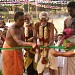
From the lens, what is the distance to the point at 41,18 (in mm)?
5070

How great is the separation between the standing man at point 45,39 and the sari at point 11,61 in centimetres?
35

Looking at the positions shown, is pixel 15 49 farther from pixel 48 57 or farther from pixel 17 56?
pixel 48 57

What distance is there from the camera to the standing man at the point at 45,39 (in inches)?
193

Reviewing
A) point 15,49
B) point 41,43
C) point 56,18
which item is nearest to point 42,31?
point 41,43

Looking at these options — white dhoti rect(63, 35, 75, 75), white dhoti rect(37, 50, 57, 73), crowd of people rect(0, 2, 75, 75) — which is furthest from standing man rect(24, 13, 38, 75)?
white dhoti rect(63, 35, 75, 75)

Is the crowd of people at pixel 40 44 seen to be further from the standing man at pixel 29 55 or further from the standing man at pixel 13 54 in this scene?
the standing man at pixel 29 55

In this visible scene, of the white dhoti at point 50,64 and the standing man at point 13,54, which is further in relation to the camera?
the white dhoti at point 50,64

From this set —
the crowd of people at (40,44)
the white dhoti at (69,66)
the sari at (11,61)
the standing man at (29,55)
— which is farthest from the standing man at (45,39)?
the standing man at (29,55)

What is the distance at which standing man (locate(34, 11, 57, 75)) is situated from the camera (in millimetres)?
4891

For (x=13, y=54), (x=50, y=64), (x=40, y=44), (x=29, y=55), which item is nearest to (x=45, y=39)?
(x=40, y=44)

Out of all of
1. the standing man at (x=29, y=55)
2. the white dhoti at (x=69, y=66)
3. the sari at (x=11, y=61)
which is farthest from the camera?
the standing man at (x=29, y=55)

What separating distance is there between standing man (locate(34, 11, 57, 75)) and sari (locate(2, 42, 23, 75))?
346 millimetres

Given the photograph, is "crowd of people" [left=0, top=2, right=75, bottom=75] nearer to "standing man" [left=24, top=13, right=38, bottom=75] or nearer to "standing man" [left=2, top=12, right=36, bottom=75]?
"standing man" [left=2, top=12, right=36, bottom=75]

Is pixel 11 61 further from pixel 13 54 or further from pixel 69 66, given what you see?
pixel 69 66
